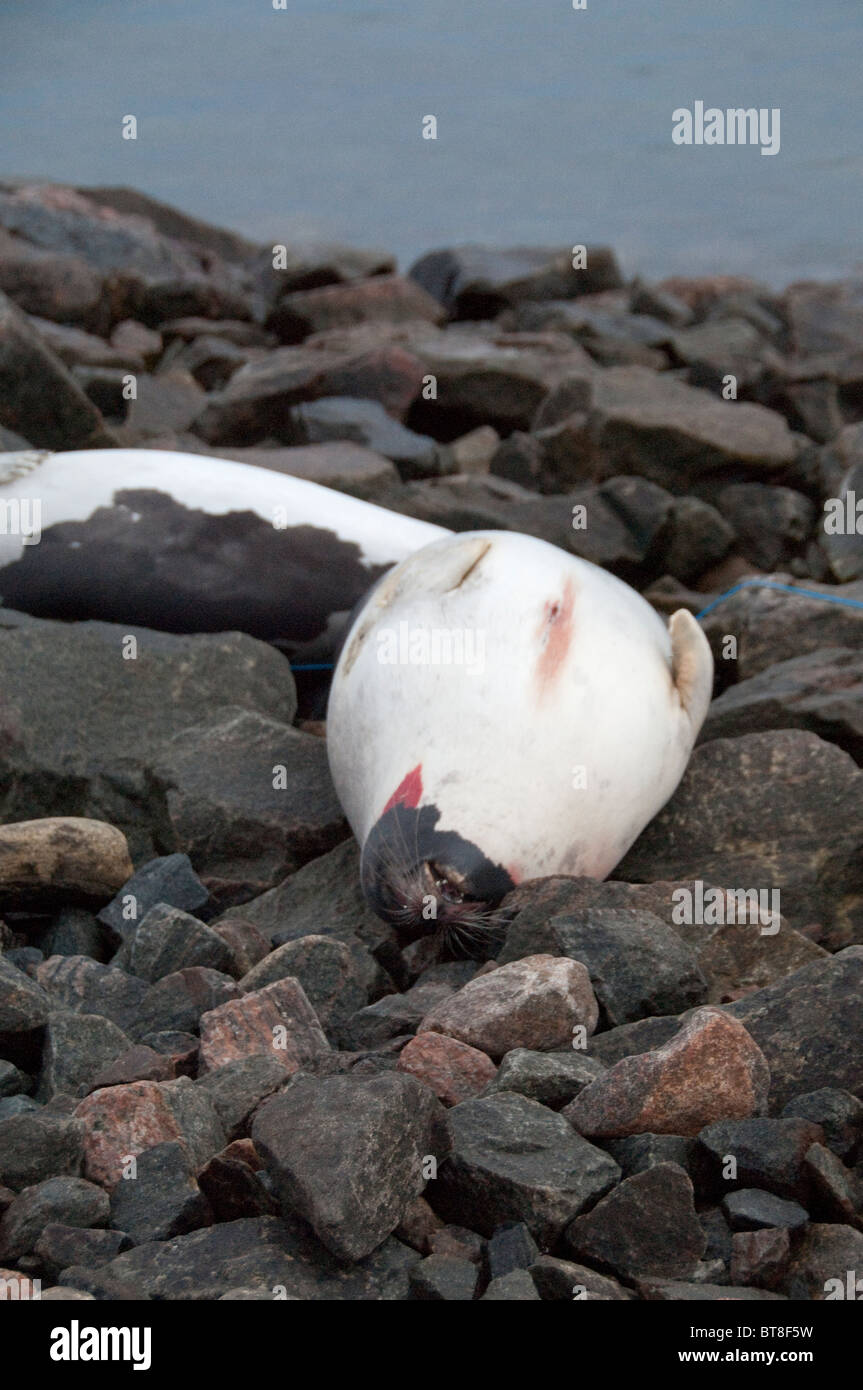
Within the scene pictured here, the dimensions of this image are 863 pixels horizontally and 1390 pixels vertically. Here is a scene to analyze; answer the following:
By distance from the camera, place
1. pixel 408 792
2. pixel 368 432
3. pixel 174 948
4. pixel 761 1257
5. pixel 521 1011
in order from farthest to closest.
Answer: pixel 368 432 < pixel 408 792 < pixel 174 948 < pixel 521 1011 < pixel 761 1257

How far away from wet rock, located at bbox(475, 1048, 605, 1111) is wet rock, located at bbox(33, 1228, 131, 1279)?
2.58 feet

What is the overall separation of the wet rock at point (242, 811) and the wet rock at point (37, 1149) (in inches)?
69.6

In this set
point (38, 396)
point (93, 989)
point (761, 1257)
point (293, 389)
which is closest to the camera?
point (761, 1257)

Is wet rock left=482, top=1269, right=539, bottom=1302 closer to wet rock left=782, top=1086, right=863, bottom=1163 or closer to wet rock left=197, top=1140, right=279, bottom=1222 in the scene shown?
wet rock left=197, top=1140, right=279, bottom=1222

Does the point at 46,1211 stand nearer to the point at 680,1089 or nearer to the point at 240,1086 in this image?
the point at 240,1086

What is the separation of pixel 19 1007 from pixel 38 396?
5.40 metres

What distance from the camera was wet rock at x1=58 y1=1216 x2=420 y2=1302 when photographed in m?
2.50

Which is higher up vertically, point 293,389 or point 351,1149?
point 293,389

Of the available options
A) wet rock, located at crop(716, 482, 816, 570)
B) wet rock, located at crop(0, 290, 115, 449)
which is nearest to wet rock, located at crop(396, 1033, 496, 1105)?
wet rock, located at crop(0, 290, 115, 449)

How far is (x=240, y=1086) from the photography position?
10.1 ft

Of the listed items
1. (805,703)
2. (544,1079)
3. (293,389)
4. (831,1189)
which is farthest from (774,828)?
(293,389)

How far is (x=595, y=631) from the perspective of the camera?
4645 mm

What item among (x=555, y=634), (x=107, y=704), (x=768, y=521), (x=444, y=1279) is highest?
(x=768, y=521)

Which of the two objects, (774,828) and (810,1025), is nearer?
(810,1025)
